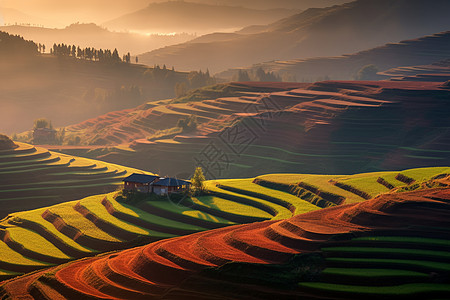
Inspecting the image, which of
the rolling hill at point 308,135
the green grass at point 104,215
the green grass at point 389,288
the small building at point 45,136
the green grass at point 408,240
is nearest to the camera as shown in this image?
the green grass at point 389,288

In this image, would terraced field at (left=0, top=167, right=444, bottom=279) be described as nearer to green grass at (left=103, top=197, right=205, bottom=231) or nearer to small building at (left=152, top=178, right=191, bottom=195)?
green grass at (left=103, top=197, right=205, bottom=231)

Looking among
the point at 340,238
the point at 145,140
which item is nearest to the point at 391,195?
the point at 340,238

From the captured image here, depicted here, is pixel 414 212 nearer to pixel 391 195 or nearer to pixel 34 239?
pixel 391 195

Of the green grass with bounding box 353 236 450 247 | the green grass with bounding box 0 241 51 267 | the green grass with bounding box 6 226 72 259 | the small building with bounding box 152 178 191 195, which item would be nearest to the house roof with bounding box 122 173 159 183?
the small building with bounding box 152 178 191 195

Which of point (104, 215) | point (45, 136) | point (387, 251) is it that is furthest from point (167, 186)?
point (45, 136)

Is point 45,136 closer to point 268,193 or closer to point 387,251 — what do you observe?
point 268,193

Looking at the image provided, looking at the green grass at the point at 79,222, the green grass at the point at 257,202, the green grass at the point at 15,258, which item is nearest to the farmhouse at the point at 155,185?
the green grass at the point at 257,202

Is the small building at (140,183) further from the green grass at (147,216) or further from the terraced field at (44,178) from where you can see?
the terraced field at (44,178)
